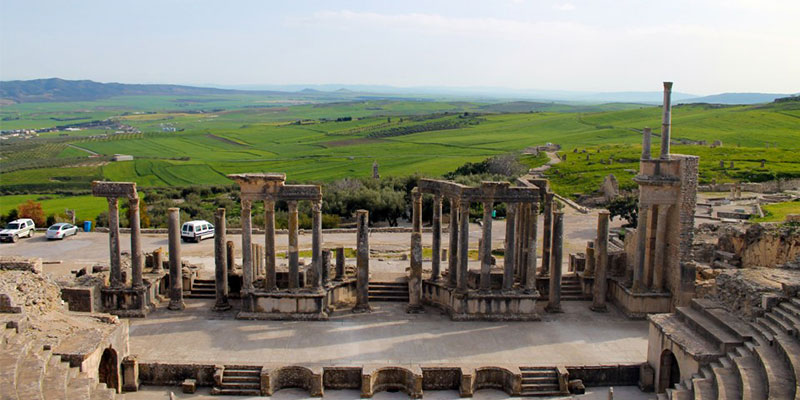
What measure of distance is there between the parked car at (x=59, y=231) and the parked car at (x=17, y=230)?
1374 millimetres

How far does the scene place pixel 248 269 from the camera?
26062 millimetres

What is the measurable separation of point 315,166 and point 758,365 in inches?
3568

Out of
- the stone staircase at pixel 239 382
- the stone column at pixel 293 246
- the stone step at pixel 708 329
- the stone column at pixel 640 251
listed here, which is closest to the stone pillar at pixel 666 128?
the stone column at pixel 640 251

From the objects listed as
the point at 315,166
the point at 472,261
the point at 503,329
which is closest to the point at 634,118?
the point at 315,166

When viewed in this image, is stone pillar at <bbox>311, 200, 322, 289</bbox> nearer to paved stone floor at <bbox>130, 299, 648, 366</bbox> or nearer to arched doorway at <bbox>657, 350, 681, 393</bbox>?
paved stone floor at <bbox>130, 299, 648, 366</bbox>

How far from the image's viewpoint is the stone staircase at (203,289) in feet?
93.3

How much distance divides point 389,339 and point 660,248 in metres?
11.1

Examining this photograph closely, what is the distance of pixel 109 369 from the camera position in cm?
2041

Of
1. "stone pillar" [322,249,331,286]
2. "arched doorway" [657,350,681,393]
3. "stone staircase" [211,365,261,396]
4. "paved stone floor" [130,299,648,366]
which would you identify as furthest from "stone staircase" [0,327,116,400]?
"arched doorway" [657,350,681,393]

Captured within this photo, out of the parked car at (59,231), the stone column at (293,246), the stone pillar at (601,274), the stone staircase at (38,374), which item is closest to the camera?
the stone staircase at (38,374)

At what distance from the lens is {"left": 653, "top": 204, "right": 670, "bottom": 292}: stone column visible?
25.9m

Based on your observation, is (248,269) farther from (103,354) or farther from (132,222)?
(103,354)

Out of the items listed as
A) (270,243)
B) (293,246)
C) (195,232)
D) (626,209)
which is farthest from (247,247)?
(626,209)

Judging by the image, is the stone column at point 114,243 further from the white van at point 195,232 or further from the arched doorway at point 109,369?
the white van at point 195,232
